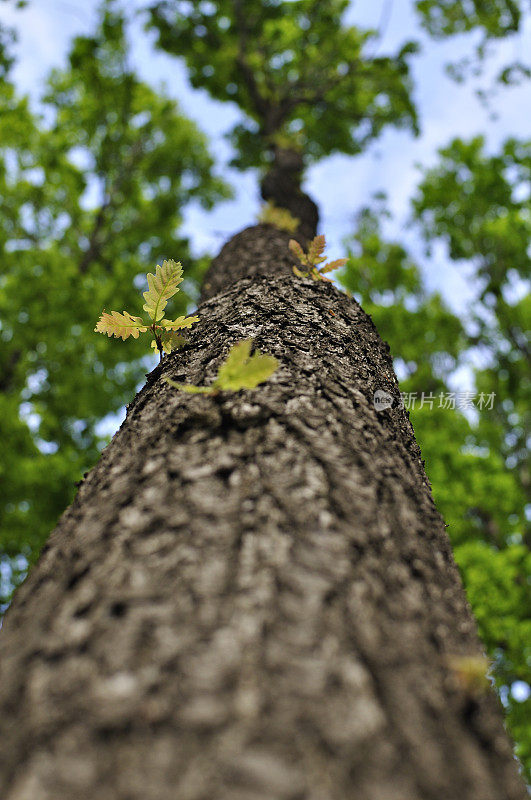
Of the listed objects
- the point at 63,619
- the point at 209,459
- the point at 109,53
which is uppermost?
the point at 109,53

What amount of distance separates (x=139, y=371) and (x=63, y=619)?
8.16 meters

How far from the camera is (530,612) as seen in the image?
18.9 feet

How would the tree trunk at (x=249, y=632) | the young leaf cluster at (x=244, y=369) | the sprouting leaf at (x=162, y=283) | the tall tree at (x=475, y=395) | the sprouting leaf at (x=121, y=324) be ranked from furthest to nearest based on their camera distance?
the tall tree at (x=475, y=395) → the sprouting leaf at (x=121, y=324) → the sprouting leaf at (x=162, y=283) → the young leaf cluster at (x=244, y=369) → the tree trunk at (x=249, y=632)

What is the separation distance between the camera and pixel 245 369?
3.08ft

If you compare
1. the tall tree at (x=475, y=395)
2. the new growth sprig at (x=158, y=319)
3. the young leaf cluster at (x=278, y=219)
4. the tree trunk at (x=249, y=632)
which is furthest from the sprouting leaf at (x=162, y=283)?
Result: the tall tree at (x=475, y=395)

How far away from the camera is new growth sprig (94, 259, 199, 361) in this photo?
4.19 feet

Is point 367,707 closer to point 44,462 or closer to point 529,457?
point 44,462

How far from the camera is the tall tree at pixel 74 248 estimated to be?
5.39 meters

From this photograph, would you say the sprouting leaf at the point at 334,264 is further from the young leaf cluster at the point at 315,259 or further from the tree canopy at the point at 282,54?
the tree canopy at the point at 282,54

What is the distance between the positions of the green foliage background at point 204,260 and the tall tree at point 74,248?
3cm

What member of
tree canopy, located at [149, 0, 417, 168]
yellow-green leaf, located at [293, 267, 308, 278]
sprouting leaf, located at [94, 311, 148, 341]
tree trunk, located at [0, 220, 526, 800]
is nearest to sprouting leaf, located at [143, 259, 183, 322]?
sprouting leaf, located at [94, 311, 148, 341]

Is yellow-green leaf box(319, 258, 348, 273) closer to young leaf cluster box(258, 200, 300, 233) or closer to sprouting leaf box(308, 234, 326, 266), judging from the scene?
sprouting leaf box(308, 234, 326, 266)

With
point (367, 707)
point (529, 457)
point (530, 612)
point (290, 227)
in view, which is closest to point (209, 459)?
point (367, 707)

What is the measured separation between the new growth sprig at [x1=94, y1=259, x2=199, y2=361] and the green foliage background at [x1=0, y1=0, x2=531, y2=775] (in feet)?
14.4
